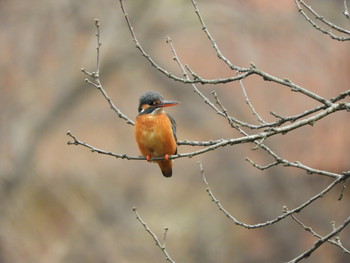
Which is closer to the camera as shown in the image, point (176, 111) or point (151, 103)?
point (151, 103)

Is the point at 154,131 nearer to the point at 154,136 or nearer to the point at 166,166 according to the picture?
the point at 154,136

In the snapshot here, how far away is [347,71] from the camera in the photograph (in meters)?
12.2

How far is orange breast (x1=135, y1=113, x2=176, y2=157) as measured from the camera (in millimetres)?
5734

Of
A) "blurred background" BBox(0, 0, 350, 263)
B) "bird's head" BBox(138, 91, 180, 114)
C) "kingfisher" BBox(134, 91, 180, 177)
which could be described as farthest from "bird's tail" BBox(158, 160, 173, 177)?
"blurred background" BBox(0, 0, 350, 263)

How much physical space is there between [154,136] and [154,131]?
1.8 inches

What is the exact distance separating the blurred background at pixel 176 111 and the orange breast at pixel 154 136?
22.4ft

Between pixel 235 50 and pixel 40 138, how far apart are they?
4136mm

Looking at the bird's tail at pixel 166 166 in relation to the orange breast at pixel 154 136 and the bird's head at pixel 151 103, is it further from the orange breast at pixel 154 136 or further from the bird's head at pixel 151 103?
the bird's head at pixel 151 103

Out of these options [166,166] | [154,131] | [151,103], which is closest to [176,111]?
[166,166]

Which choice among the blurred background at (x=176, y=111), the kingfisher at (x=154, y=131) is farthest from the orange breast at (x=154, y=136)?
the blurred background at (x=176, y=111)

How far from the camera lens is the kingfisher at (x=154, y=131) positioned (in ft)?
18.8

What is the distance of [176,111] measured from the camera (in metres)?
16.9

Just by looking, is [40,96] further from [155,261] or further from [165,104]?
[165,104]

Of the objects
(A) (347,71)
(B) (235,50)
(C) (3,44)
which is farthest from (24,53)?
(A) (347,71)
